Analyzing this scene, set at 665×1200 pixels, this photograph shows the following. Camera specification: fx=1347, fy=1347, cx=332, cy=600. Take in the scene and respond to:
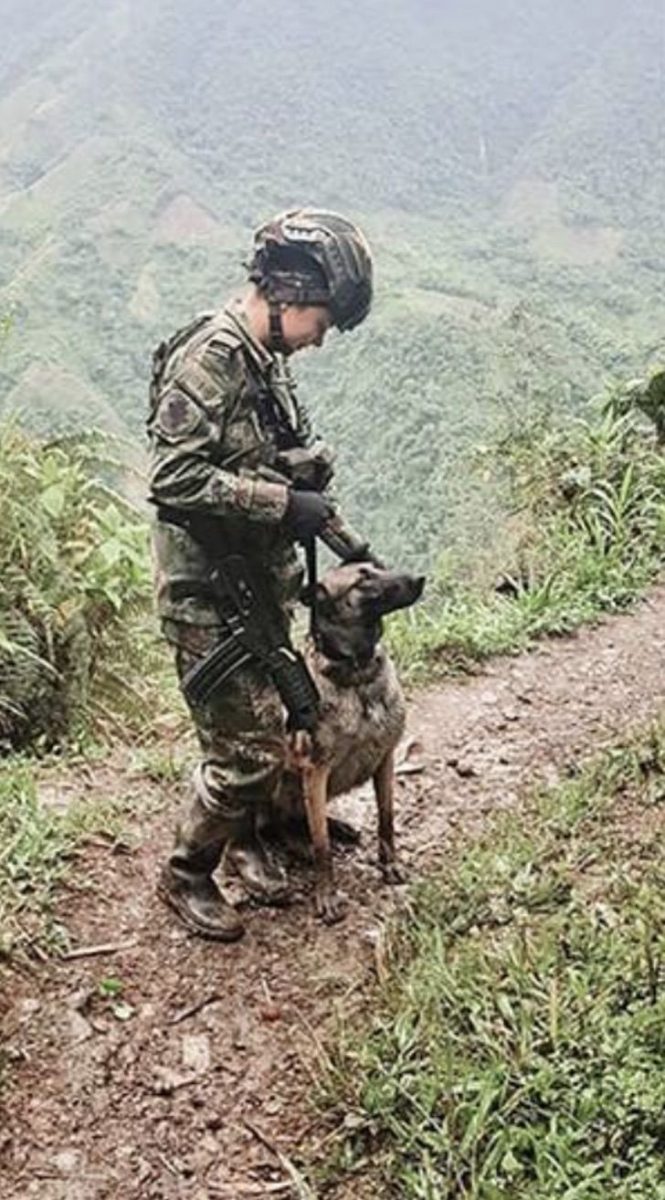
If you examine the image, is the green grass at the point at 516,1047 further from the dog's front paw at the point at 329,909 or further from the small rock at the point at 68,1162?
the small rock at the point at 68,1162

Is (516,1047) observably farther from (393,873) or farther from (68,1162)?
(393,873)

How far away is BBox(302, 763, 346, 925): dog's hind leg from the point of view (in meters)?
4.02

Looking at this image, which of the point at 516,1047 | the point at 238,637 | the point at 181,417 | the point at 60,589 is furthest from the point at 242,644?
the point at 60,589

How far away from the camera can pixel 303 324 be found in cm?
356

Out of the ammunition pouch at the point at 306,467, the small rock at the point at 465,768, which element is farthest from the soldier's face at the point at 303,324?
the small rock at the point at 465,768

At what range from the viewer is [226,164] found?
83.6 meters

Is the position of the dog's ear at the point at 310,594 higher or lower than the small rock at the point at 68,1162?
higher

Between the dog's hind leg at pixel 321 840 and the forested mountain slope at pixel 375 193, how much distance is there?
9.97ft

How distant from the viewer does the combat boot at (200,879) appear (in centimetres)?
392

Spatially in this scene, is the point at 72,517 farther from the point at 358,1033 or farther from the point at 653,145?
the point at 653,145

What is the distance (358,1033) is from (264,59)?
11281cm

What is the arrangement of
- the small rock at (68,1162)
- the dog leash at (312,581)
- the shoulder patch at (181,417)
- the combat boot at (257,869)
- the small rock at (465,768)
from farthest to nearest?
the small rock at (465,768), the combat boot at (257,869), the dog leash at (312,581), the shoulder patch at (181,417), the small rock at (68,1162)

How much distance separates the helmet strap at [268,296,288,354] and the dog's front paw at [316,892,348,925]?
167 centimetres

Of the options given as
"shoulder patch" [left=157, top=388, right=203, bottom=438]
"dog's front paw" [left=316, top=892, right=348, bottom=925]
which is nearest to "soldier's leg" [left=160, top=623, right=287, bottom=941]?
"dog's front paw" [left=316, top=892, right=348, bottom=925]
